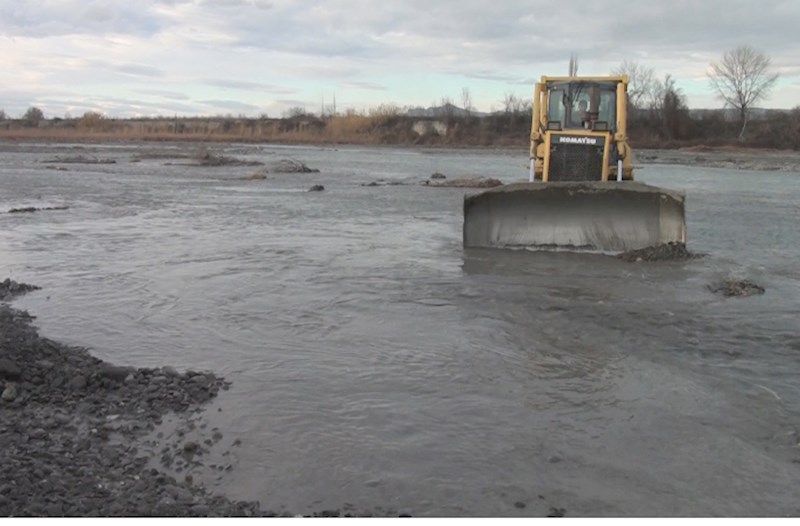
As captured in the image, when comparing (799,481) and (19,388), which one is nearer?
(799,481)

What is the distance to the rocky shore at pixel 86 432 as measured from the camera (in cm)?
402

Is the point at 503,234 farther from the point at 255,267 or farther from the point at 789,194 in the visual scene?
the point at 789,194

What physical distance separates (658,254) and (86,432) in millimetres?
9007

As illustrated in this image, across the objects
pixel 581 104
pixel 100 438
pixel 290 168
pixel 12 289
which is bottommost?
pixel 100 438

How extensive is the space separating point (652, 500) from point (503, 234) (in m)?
8.21

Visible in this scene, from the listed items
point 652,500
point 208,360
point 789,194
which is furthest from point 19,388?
point 789,194

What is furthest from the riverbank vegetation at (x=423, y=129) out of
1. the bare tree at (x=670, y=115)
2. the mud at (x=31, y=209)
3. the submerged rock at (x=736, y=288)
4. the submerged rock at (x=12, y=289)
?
the submerged rock at (x=12, y=289)

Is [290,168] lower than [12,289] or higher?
higher

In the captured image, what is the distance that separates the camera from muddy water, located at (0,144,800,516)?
14.9ft

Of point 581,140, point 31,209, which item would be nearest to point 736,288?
point 581,140

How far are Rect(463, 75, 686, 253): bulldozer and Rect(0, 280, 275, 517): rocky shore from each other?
22.9 feet

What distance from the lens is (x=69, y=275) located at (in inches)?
406

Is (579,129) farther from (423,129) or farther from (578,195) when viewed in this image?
(423,129)

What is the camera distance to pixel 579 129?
44.7 ft
